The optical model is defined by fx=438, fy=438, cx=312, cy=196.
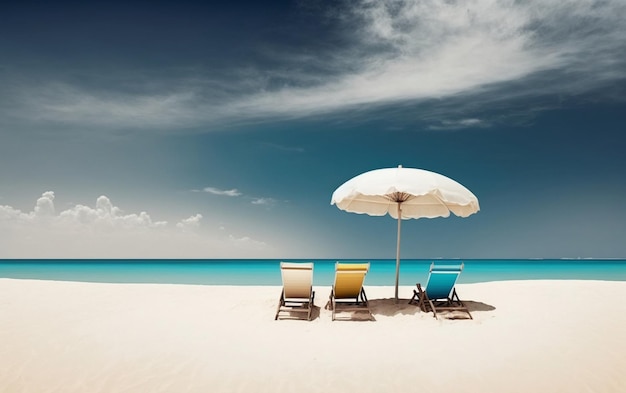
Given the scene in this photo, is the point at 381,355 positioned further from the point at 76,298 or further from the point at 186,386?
the point at 76,298

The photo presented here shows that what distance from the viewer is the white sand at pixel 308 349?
4199 mm

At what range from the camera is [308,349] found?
5.41m

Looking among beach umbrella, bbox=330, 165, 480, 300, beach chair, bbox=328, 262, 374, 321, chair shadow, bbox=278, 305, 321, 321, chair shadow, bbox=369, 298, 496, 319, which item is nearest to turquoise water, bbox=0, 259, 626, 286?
chair shadow, bbox=369, 298, 496, 319

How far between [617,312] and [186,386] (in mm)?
7392

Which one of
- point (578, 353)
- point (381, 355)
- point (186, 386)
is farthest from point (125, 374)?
point (578, 353)

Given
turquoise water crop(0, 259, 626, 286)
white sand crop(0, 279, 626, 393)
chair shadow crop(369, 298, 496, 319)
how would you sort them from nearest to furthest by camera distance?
white sand crop(0, 279, 626, 393), chair shadow crop(369, 298, 496, 319), turquoise water crop(0, 259, 626, 286)

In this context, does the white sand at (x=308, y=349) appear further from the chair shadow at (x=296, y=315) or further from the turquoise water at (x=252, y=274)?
the turquoise water at (x=252, y=274)

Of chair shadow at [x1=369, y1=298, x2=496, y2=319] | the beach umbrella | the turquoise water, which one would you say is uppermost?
the beach umbrella

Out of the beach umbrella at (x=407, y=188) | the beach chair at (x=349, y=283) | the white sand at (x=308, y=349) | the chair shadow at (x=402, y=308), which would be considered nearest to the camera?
the white sand at (x=308, y=349)

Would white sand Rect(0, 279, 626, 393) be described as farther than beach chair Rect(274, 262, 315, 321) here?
No

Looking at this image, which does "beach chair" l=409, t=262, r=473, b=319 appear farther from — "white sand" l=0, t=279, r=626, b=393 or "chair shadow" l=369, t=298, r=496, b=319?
"white sand" l=0, t=279, r=626, b=393

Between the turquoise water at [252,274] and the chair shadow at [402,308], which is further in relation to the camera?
the turquoise water at [252,274]

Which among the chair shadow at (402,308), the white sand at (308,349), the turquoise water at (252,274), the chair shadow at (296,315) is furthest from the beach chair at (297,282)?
the turquoise water at (252,274)

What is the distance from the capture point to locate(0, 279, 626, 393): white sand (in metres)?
4.20
